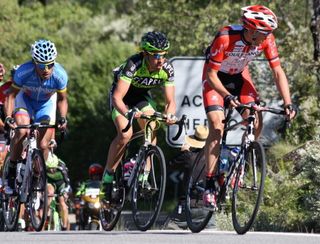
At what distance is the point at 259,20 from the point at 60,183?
8.01m

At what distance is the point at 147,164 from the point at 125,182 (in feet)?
2.04

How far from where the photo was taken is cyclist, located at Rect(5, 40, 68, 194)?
44.8 feet

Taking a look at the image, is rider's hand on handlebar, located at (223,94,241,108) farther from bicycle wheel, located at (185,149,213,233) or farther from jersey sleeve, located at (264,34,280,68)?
bicycle wheel, located at (185,149,213,233)

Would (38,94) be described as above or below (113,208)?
above

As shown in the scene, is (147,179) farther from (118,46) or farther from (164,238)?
(118,46)

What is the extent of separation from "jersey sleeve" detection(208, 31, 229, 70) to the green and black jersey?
3.50 ft

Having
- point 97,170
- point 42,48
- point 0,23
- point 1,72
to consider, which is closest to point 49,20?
point 0,23

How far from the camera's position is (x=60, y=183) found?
763 inches

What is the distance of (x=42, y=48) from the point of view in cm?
1359

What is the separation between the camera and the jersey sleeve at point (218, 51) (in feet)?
39.7

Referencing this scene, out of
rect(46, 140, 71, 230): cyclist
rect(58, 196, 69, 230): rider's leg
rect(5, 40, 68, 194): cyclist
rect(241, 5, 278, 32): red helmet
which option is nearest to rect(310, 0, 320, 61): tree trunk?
rect(46, 140, 71, 230): cyclist

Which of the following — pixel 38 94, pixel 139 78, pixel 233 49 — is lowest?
pixel 38 94

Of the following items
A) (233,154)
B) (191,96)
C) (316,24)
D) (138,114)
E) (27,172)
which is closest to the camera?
(233,154)

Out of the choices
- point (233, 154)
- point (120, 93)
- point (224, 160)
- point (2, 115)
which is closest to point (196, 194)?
point (224, 160)
